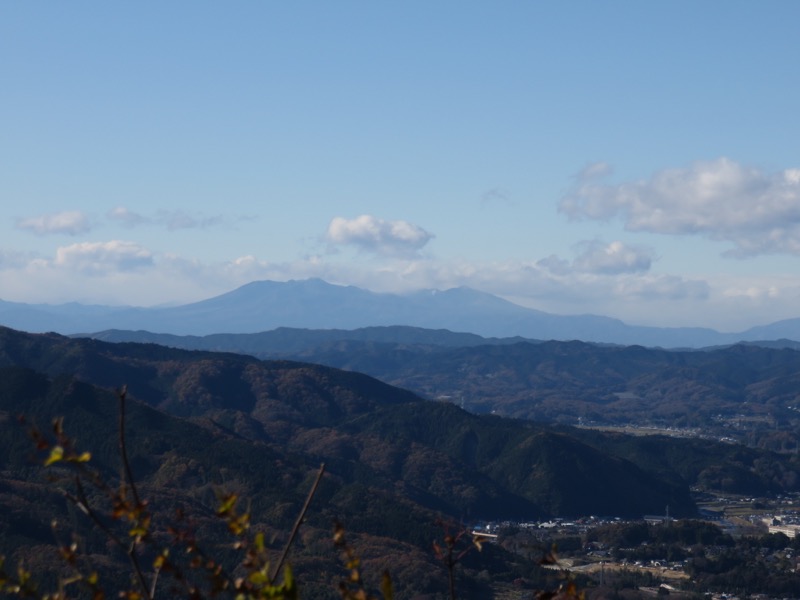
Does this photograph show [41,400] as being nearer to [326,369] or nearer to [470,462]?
[470,462]

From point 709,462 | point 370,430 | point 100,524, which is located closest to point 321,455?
point 370,430

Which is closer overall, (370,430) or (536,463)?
(536,463)

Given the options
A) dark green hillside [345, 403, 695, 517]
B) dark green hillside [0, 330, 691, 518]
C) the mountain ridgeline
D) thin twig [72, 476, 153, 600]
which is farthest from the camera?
dark green hillside [345, 403, 695, 517]

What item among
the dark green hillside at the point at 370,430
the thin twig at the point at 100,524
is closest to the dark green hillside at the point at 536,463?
the dark green hillside at the point at 370,430

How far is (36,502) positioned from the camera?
37.9m

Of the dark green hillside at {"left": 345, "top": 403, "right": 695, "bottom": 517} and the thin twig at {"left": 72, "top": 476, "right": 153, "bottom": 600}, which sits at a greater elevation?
the thin twig at {"left": 72, "top": 476, "right": 153, "bottom": 600}

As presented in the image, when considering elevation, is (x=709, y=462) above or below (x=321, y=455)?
below

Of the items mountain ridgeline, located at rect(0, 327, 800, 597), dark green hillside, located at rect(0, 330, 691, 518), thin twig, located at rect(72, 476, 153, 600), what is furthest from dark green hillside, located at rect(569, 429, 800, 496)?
thin twig, located at rect(72, 476, 153, 600)

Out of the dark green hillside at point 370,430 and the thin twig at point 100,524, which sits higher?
the thin twig at point 100,524

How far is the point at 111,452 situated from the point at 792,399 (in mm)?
115555

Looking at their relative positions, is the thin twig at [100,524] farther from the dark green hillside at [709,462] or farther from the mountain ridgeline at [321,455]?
the dark green hillside at [709,462]

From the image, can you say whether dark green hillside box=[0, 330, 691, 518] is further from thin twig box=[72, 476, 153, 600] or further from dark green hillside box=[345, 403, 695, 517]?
thin twig box=[72, 476, 153, 600]

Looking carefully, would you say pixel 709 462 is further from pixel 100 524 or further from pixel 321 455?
pixel 100 524

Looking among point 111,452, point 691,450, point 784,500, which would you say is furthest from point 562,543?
point 691,450
